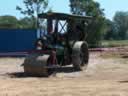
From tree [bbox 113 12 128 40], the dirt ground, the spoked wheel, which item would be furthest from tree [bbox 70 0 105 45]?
tree [bbox 113 12 128 40]

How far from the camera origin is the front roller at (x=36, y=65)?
1886 centimetres

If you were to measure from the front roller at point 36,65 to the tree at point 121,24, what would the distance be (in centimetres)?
9209

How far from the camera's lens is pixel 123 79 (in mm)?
16688

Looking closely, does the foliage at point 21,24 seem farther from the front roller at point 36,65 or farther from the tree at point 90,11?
the front roller at point 36,65

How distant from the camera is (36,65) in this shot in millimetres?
18938

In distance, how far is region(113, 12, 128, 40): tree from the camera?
116 metres

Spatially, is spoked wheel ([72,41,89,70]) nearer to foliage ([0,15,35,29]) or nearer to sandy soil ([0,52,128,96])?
sandy soil ([0,52,128,96])

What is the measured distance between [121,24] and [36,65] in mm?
105396

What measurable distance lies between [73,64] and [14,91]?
25.4ft

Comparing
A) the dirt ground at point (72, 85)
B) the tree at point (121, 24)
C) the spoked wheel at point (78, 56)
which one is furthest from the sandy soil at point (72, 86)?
the tree at point (121, 24)

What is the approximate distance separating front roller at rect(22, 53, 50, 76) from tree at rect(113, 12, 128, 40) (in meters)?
92.1

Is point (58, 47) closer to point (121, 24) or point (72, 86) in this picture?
point (72, 86)

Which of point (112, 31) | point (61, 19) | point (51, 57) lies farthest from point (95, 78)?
point (112, 31)

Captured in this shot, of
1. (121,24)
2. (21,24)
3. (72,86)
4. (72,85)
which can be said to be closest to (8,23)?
(21,24)
